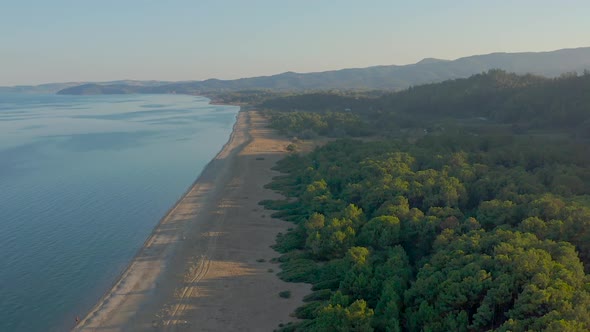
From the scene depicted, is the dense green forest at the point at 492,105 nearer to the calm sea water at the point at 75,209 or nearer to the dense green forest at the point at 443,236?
the dense green forest at the point at 443,236

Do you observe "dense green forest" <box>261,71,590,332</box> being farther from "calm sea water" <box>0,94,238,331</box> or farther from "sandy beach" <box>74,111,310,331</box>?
"calm sea water" <box>0,94,238,331</box>

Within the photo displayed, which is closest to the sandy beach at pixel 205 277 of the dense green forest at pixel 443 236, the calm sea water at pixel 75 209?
the dense green forest at pixel 443 236

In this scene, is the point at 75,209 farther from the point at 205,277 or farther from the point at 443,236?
the point at 443,236

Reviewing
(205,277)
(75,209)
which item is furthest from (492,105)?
(205,277)

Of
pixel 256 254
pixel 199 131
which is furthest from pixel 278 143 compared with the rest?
pixel 256 254

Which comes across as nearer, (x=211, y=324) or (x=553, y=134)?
(x=211, y=324)

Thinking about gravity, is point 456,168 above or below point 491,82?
below

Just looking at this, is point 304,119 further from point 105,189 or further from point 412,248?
point 412,248
